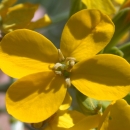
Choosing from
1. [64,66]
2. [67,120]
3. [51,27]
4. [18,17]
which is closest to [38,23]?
[18,17]

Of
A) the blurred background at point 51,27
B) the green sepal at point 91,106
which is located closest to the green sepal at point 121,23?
the green sepal at point 91,106

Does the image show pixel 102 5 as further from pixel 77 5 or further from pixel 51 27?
pixel 51 27

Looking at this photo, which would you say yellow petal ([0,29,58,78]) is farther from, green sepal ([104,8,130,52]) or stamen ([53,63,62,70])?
green sepal ([104,8,130,52])

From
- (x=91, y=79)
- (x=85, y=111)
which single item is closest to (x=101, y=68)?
(x=91, y=79)

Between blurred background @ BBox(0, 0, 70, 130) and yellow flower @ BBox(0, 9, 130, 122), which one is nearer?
yellow flower @ BBox(0, 9, 130, 122)

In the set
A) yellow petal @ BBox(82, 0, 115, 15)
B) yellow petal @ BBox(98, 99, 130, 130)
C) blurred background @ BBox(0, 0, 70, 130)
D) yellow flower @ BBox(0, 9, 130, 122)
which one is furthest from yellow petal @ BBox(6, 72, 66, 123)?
blurred background @ BBox(0, 0, 70, 130)

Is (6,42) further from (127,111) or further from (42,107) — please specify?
(127,111)

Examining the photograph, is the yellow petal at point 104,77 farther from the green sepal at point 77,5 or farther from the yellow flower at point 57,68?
the green sepal at point 77,5
